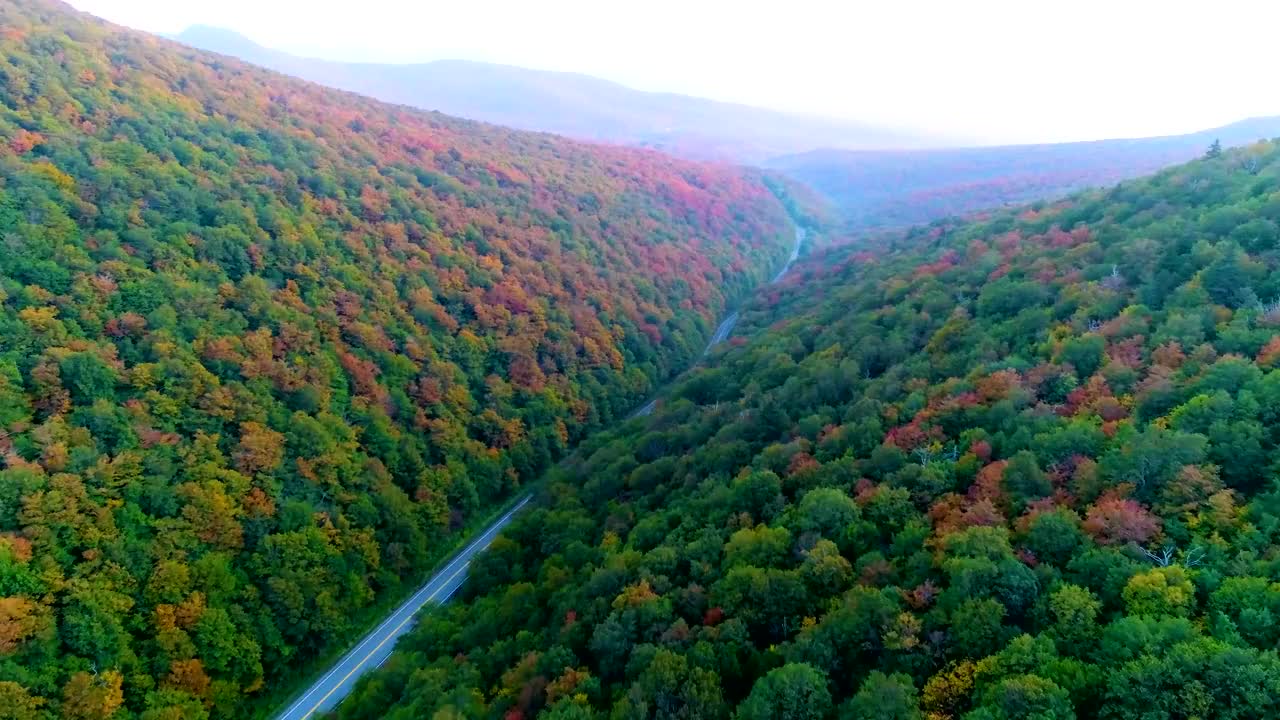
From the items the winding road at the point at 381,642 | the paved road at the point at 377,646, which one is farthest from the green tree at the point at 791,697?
the paved road at the point at 377,646

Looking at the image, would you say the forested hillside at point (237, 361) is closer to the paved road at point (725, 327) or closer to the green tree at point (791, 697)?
the paved road at point (725, 327)

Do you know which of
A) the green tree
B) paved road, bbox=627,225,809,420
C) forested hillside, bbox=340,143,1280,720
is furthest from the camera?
paved road, bbox=627,225,809,420

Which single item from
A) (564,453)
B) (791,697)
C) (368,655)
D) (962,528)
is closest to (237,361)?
(368,655)

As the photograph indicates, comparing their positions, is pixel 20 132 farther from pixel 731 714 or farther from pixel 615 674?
pixel 731 714

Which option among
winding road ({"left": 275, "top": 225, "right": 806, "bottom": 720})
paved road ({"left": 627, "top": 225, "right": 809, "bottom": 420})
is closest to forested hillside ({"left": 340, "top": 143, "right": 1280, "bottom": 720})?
winding road ({"left": 275, "top": 225, "right": 806, "bottom": 720})

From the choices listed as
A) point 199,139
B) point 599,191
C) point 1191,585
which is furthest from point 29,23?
point 1191,585

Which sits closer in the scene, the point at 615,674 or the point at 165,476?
the point at 615,674

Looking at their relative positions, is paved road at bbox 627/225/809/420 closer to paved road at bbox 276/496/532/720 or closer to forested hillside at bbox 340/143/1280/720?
forested hillside at bbox 340/143/1280/720

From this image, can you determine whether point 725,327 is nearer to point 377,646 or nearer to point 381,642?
point 381,642
